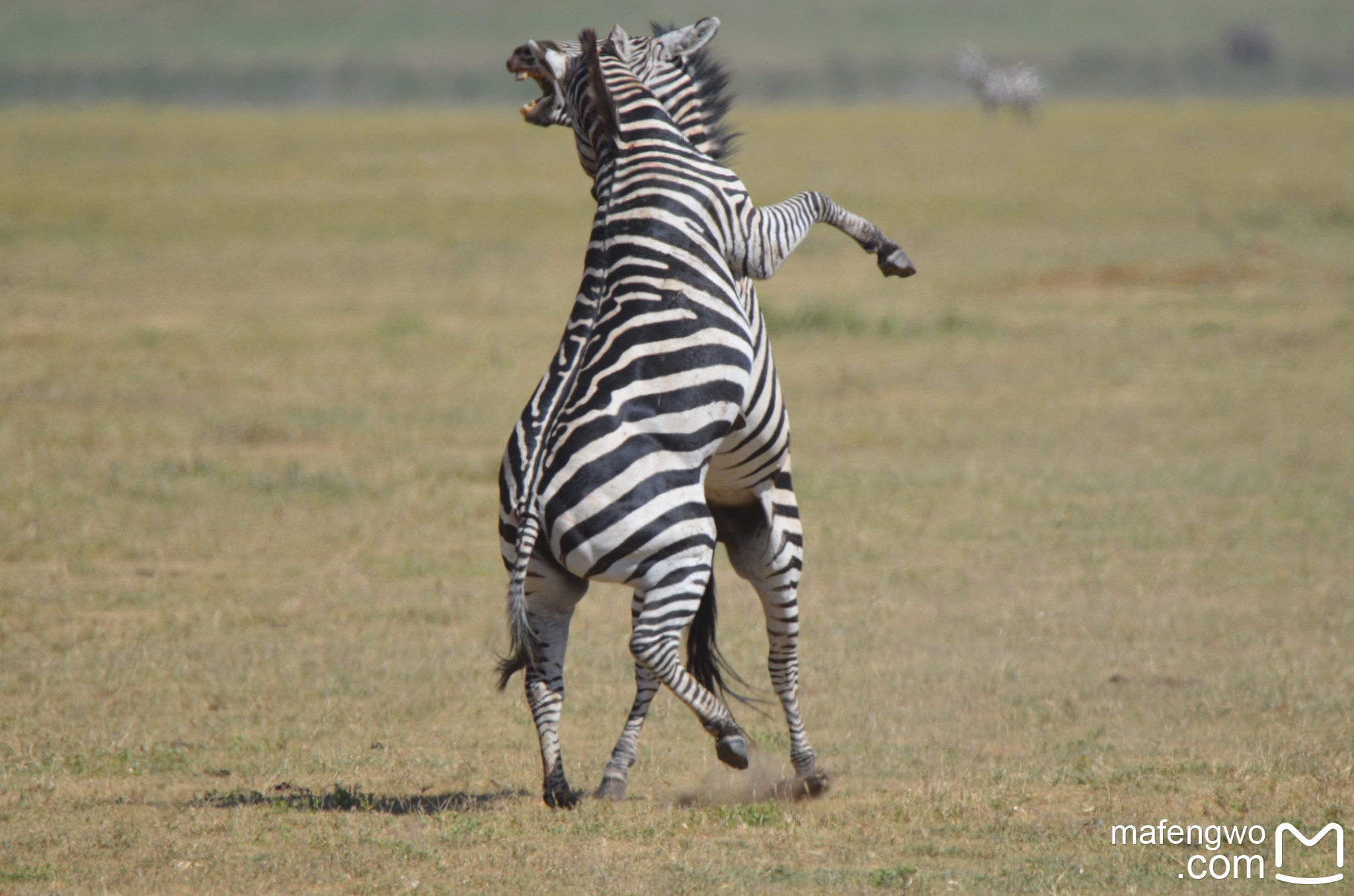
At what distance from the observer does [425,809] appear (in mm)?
5250

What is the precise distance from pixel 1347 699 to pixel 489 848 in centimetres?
400

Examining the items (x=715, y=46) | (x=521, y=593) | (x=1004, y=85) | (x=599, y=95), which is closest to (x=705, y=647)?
(x=521, y=593)

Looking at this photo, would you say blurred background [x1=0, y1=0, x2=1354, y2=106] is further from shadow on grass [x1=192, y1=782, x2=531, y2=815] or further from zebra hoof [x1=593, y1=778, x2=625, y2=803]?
zebra hoof [x1=593, y1=778, x2=625, y2=803]

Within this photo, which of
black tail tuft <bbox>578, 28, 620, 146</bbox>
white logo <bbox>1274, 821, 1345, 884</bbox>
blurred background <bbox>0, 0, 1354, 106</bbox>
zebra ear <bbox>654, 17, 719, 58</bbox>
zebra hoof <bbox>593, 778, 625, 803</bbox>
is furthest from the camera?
blurred background <bbox>0, 0, 1354, 106</bbox>

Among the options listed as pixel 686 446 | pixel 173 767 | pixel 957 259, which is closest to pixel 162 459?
pixel 173 767

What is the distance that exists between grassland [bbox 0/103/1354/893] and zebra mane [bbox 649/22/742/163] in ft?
8.03

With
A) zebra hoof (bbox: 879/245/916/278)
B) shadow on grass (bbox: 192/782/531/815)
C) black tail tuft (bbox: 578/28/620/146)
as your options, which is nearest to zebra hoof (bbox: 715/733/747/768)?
shadow on grass (bbox: 192/782/531/815)

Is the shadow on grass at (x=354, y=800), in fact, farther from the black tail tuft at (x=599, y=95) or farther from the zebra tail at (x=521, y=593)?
the black tail tuft at (x=599, y=95)

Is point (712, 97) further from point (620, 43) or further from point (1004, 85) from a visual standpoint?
point (1004, 85)

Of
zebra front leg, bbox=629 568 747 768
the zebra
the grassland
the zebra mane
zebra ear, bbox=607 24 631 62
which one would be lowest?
the grassland

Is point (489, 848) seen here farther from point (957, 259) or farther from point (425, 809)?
point (957, 259)

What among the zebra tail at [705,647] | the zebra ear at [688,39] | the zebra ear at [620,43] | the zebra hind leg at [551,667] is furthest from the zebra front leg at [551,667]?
the zebra ear at [688,39]

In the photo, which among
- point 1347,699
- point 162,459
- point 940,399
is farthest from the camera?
point 940,399

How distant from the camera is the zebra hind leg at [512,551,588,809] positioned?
496cm
